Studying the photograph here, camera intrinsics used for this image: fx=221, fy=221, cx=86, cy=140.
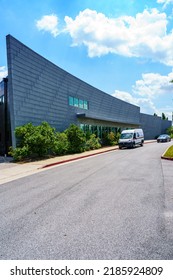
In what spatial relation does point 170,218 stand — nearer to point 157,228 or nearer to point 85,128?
point 157,228

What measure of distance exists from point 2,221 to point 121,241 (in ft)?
8.89

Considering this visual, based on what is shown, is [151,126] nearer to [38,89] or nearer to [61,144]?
[61,144]

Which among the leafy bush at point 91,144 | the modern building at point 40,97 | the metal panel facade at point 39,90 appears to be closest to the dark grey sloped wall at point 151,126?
the modern building at point 40,97

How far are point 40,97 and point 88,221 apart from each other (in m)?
16.2

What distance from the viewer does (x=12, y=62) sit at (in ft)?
52.9

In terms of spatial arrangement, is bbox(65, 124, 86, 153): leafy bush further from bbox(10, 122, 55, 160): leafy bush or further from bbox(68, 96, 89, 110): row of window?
bbox(10, 122, 55, 160): leafy bush

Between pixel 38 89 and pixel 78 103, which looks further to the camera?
pixel 78 103

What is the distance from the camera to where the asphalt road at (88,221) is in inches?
137

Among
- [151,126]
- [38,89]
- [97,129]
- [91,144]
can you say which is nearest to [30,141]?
[38,89]

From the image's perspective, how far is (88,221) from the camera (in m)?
4.70

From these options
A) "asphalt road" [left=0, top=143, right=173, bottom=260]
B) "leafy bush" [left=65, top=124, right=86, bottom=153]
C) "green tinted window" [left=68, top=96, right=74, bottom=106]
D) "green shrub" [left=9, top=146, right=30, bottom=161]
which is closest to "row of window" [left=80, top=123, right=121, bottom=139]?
"green tinted window" [left=68, top=96, right=74, bottom=106]

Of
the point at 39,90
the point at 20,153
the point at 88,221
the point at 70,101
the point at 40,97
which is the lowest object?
the point at 88,221

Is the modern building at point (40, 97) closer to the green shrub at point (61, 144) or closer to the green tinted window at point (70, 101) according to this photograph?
the green tinted window at point (70, 101)
